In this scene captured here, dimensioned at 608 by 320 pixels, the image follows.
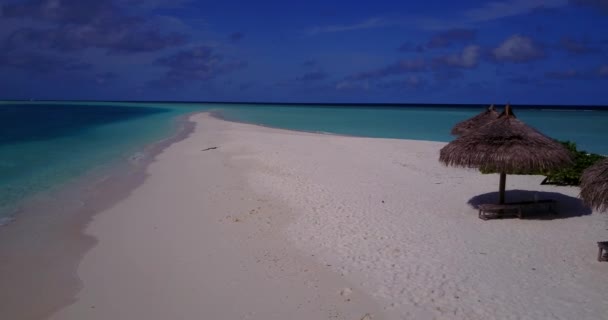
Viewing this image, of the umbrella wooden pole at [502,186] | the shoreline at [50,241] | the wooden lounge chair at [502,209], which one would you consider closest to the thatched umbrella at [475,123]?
the umbrella wooden pole at [502,186]

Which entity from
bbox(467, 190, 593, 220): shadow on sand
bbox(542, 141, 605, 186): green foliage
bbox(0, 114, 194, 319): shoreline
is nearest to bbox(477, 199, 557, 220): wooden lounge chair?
bbox(467, 190, 593, 220): shadow on sand

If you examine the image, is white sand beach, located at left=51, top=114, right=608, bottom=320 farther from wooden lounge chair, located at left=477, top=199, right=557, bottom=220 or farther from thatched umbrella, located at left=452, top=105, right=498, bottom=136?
thatched umbrella, located at left=452, top=105, right=498, bottom=136

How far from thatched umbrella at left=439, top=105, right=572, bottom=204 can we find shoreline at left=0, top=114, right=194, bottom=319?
22.5 feet

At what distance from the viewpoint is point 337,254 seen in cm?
660

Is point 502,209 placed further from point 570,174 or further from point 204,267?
point 204,267

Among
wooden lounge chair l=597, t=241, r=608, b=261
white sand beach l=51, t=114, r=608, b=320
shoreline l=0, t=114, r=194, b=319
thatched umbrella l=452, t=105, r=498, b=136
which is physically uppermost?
thatched umbrella l=452, t=105, r=498, b=136

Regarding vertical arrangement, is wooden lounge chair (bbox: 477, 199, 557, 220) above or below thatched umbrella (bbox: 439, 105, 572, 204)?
below

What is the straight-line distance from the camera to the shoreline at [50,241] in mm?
5566

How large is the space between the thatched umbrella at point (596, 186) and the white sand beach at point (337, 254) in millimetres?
921

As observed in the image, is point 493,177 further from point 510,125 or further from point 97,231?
point 97,231

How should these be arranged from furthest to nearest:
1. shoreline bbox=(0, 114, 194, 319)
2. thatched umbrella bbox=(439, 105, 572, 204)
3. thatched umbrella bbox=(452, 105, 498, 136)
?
thatched umbrella bbox=(452, 105, 498, 136), thatched umbrella bbox=(439, 105, 572, 204), shoreline bbox=(0, 114, 194, 319)

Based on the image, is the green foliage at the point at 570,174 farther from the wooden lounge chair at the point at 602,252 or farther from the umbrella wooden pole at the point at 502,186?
the wooden lounge chair at the point at 602,252

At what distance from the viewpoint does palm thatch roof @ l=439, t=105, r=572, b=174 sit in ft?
24.9

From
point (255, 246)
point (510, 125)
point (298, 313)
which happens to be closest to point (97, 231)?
point (255, 246)
